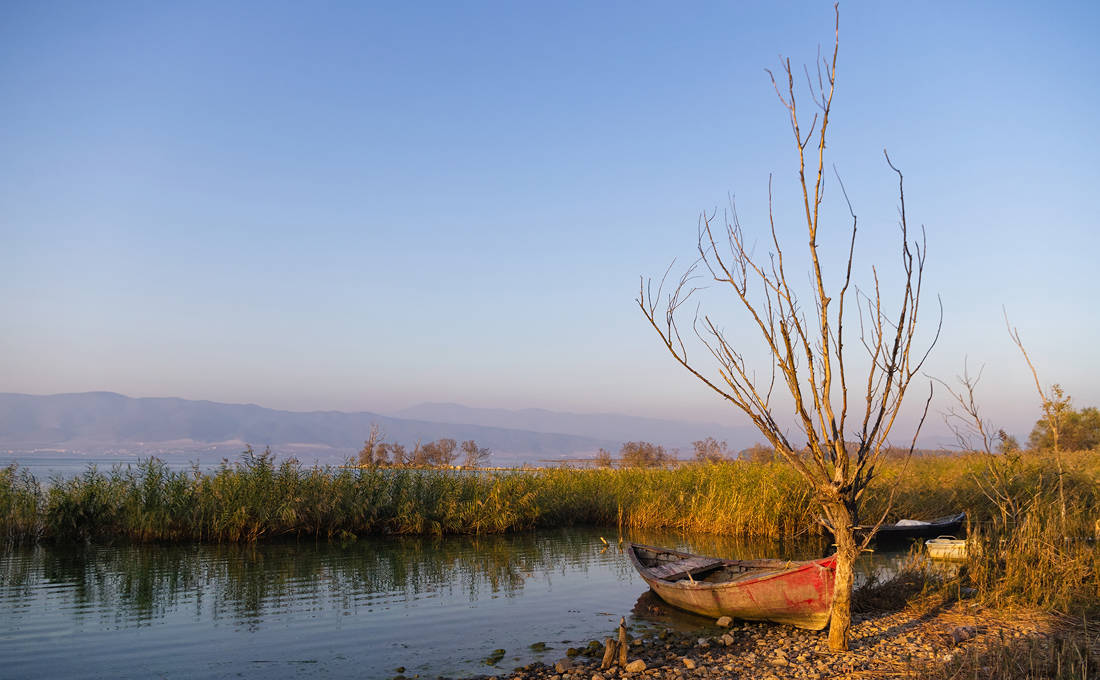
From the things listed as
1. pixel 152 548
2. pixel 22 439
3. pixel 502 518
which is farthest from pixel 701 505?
pixel 22 439

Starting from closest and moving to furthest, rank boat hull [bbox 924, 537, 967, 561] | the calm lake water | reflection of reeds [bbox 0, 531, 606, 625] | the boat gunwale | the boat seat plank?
the calm lake water → the boat gunwale → reflection of reeds [bbox 0, 531, 606, 625] → the boat seat plank → boat hull [bbox 924, 537, 967, 561]

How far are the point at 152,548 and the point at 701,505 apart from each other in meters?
14.3

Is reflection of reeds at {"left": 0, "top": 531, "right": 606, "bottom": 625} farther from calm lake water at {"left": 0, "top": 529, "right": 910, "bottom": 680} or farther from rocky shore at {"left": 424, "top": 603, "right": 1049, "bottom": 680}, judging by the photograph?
rocky shore at {"left": 424, "top": 603, "right": 1049, "bottom": 680}

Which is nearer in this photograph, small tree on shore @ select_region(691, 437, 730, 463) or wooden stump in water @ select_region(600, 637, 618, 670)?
wooden stump in water @ select_region(600, 637, 618, 670)

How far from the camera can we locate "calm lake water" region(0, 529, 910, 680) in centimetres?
795

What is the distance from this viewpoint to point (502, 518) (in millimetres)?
19172

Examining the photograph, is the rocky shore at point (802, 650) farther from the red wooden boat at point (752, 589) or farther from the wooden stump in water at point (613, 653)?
the red wooden boat at point (752, 589)

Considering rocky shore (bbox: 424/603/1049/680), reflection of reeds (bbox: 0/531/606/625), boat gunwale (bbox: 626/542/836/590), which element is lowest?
reflection of reeds (bbox: 0/531/606/625)

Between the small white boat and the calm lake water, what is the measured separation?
2.83 m

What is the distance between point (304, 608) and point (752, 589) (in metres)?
6.65

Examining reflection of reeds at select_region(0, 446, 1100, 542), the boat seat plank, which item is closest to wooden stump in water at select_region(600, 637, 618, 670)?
the boat seat plank

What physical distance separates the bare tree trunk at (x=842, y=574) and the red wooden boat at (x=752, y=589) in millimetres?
381

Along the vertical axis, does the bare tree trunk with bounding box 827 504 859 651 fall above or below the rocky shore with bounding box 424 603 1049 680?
above

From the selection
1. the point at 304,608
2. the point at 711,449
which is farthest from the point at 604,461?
the point at 304,608
